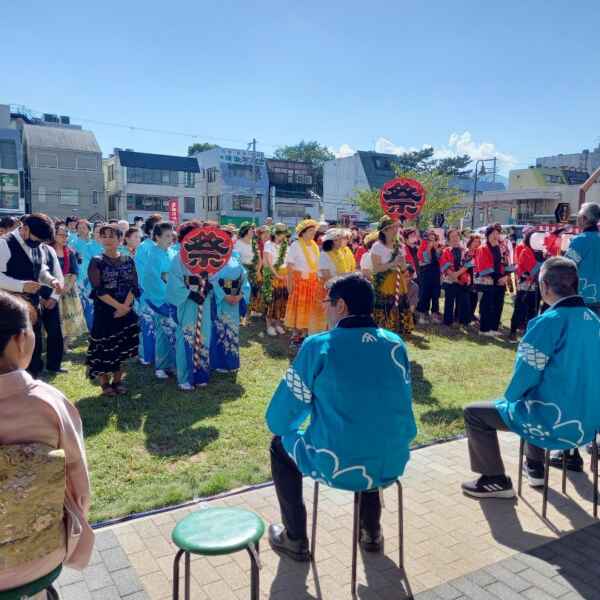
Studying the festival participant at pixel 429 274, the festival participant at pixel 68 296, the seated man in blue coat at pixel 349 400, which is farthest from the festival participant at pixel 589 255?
the festival participant at pixel 68 296

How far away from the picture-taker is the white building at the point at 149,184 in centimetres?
4769

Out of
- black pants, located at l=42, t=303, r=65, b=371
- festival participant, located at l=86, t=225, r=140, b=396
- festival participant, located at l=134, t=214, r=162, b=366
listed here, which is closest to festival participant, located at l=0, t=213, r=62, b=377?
festival participant, located at l=86, t=225, r=140, b=396

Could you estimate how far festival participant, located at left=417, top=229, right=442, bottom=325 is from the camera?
11492 mm

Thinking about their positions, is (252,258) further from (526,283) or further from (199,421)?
(199,421)

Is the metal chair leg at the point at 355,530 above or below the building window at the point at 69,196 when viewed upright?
below

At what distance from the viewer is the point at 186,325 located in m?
6.57

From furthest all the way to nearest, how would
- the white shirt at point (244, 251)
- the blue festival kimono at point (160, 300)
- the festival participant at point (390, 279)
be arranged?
the white shirt at point (244, 251) → the festival participant at point (390, 279) → the blue festival kimono at point (160, 300)

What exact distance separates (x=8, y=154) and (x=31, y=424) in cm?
4413

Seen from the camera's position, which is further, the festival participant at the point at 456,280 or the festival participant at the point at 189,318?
the festival participant at the point at 456,280

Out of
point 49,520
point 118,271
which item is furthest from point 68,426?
point 118,271

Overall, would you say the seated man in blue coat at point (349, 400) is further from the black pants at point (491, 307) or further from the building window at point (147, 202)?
the building window at point (147, 202)

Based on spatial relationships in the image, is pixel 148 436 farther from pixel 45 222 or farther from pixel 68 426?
pixel 68 426

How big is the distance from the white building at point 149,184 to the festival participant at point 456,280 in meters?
38.5

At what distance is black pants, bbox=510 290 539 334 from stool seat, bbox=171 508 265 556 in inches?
345
